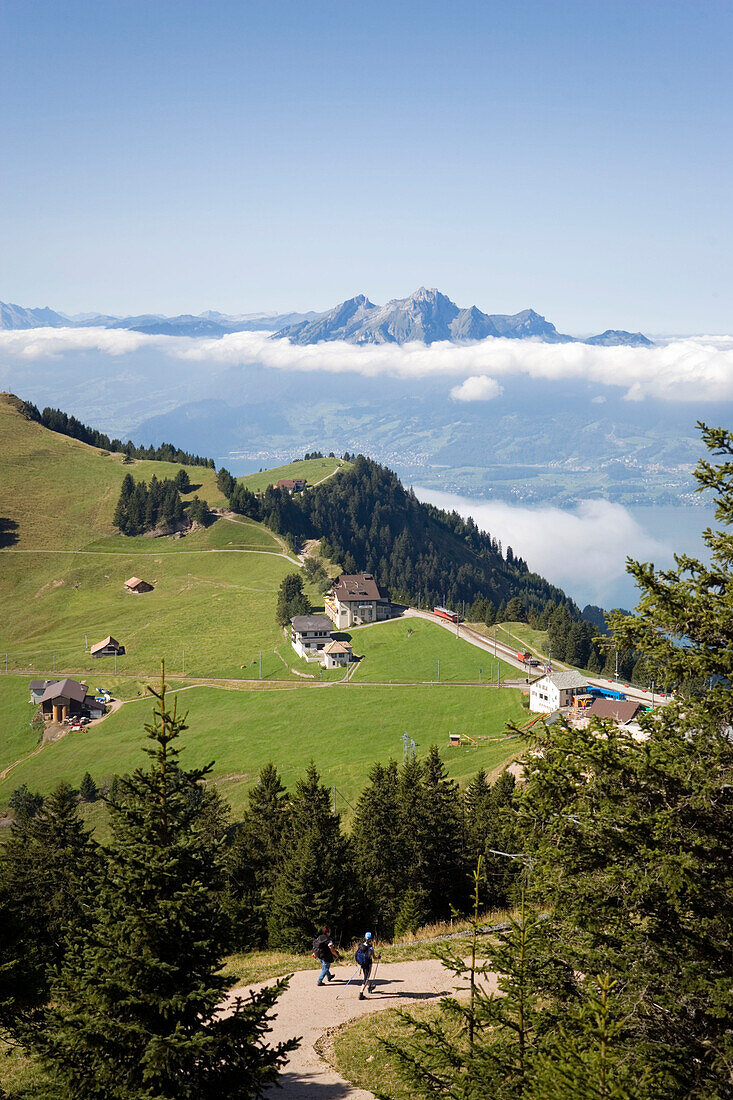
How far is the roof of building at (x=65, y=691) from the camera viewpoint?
12325 cm

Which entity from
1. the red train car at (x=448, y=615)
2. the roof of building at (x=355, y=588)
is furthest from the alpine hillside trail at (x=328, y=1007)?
the red train car at (x=448, y=615)

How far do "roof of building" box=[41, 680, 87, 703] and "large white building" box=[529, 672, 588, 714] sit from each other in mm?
73015

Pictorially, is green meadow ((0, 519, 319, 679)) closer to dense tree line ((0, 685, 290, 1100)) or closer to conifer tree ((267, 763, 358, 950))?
conifer tree ((267, 763, 358, 950))

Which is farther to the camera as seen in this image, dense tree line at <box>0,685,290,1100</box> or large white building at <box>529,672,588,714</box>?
large white building at <box>529,672,588,714</box>

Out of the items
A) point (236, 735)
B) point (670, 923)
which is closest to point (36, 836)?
point (670, 923)

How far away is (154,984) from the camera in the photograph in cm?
1292

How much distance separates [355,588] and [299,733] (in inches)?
2236

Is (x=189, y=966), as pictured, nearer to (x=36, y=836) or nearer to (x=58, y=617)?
(x=36, y=836)

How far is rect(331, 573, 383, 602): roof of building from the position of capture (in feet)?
524

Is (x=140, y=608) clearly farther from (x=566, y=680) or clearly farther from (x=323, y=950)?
(x=323, y=950)

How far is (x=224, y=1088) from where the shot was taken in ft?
42.9

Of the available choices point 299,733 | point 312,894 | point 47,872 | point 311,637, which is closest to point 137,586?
point 311,637

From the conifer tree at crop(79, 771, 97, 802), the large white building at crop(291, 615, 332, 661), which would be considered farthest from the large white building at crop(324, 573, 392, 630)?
the conifer tree at crop(79, 771, 97, 802)

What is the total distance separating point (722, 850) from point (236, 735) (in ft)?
338
